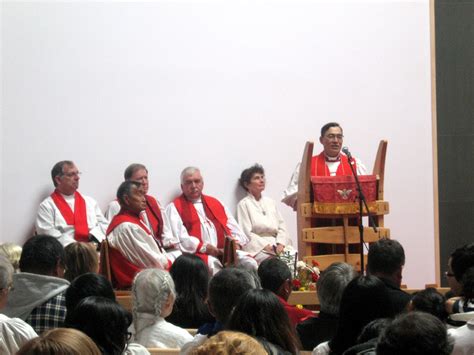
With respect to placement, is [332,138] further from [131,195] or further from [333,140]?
[131,195]

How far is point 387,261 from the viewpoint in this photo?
4863mm

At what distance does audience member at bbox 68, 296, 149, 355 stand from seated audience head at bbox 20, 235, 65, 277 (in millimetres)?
1503

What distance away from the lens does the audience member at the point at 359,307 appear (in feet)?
13.3

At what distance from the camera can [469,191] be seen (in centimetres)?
1097

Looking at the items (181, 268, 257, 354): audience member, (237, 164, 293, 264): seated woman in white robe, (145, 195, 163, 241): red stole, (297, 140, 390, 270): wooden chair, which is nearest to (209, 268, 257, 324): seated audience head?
(181, 268, 257, 354): audience member

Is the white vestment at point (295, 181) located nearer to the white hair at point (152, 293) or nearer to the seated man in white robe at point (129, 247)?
the seated man in white robe at point (129, 247)

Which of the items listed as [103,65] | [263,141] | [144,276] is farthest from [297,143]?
[144,276]

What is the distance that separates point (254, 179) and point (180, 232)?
1129 millimetres

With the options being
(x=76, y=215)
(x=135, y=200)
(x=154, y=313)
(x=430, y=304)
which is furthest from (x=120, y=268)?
(x=430, y=304)

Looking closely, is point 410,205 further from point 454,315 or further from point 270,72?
point 454,315

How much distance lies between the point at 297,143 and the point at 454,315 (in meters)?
6.92

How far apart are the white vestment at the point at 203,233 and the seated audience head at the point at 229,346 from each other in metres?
6.36

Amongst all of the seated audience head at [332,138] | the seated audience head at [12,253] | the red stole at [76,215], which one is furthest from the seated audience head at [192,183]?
the seated audience head at [12,253]

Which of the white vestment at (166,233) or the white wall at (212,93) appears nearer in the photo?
the white vestment at (166,233)
